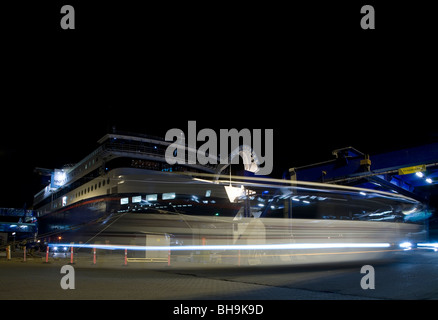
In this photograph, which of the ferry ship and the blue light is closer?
the blue light

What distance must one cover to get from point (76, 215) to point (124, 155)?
12.2 m

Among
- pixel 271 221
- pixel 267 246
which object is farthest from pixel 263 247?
pixel 271 221

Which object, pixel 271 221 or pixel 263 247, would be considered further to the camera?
pixel 271 221

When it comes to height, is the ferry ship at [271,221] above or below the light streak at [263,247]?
above

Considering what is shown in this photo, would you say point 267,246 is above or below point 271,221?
below

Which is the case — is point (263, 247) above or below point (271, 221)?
below

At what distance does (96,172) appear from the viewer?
4038cm

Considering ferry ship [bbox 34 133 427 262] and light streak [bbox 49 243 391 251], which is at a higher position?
ferry ship [bbox 34 133 427 262]

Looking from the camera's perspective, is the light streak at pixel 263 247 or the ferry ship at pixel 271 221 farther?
the ferry ship at pixel 271 221

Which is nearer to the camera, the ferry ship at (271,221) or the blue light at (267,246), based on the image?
the blue light at (267,246)

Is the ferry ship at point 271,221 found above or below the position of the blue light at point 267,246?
above

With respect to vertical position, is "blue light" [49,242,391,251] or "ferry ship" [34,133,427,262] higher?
"ferry ship" [34,133,427,262]

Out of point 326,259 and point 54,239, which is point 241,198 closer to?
point 326,259

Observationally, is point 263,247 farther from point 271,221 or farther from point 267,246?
point 271,221
